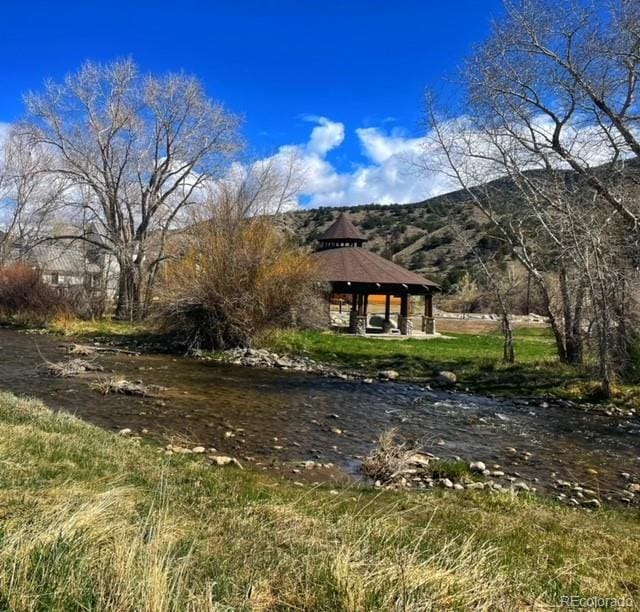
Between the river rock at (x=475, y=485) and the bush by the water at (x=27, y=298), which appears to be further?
the bush by the water at (x=27, y=298)

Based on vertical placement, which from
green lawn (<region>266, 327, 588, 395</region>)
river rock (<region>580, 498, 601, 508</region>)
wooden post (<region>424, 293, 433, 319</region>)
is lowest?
river rock (<region>580, 498, 601, 508</region>)

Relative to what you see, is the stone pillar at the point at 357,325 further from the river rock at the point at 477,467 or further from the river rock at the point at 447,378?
the river rock at the point at 477,467

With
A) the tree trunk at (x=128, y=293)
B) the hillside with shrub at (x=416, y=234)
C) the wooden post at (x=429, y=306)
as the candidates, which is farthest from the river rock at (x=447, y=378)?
the hillside with shrub at (x=416, y=234)

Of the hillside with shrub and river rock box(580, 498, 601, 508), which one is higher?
the hillside with shrub

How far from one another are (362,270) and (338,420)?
17.8m

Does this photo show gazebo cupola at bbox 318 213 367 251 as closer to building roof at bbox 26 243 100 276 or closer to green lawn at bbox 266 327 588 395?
green lawn at bbox 266 327 588 395

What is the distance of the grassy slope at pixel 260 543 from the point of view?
2.38 metres

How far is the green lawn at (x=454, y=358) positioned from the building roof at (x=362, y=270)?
13.7ft

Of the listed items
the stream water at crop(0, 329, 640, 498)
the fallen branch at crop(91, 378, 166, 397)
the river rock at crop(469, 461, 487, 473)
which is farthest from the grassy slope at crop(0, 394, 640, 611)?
the fallen branch at crop(91, 378, 166, 397)

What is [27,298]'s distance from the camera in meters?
24.9

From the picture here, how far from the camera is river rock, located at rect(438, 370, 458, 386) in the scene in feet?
45.9

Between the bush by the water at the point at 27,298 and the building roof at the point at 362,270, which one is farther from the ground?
the building roof at the point at 362,270

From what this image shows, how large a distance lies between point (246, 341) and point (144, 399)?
25.5 ft

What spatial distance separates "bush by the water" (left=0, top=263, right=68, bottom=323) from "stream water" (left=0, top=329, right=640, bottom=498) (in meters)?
11.0
